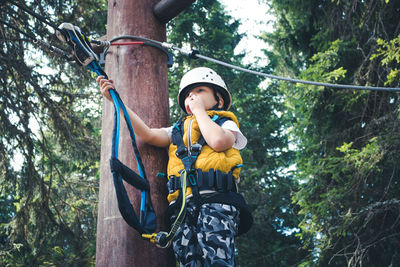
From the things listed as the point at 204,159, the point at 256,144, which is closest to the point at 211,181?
the point at 204,159

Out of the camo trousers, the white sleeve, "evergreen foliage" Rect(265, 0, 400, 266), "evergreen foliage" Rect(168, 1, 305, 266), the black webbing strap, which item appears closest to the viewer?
the black webbing strap

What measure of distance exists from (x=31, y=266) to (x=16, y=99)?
10.00 feet

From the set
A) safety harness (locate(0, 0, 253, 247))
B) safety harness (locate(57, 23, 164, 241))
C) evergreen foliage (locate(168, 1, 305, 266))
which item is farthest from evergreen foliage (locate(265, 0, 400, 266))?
safety harness (locate(57, 23, 164, 241))

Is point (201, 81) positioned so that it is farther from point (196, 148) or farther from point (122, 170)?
point (122, 170)

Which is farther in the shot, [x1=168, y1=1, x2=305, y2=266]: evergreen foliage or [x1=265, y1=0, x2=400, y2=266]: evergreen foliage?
[x1=168, y1=1, x2=305, y2=266]: evergreen foliage

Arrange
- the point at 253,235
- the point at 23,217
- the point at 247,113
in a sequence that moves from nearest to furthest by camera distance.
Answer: the point at 23,217 < the point at 253,235 < the point at 247,113

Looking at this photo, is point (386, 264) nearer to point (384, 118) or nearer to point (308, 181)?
point (308, 181)

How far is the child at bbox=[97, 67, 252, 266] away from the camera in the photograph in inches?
88.1

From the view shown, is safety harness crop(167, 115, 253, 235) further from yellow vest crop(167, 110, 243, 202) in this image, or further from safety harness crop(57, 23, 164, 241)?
safety harness crop(57, 23, 164, 241)

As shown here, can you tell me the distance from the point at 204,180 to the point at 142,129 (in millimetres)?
512

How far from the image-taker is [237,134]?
2.64 metres

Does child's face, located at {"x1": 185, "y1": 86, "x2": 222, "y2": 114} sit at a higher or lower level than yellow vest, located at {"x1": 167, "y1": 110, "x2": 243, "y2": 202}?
higher

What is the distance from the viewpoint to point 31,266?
7203 millimetres

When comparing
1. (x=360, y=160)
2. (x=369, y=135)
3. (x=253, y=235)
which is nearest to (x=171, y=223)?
(x=360, y=160)
